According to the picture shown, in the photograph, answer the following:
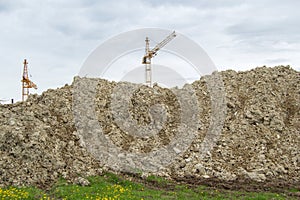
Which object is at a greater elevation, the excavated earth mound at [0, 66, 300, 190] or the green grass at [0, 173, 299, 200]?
the excavated earth mound at [0, 66, 300, 190]

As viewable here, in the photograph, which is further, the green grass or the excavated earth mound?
the excavated earth mound

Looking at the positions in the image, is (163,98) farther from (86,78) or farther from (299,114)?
(299,114)

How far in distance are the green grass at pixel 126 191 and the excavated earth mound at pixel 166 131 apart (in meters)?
0.92

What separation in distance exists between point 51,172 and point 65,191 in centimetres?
301

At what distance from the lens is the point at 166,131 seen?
26688mm

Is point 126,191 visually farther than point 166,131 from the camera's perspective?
No

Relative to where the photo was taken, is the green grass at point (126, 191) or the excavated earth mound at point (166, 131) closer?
the green grass at point (126, 191)

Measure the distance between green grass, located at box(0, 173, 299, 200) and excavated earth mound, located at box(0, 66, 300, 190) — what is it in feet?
3.01

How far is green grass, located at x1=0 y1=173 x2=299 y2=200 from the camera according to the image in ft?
58.1

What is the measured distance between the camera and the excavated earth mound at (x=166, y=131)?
21.9 m

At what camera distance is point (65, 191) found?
61.2ft

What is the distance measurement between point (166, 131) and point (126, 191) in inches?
337

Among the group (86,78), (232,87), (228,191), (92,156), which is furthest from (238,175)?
(86,78)

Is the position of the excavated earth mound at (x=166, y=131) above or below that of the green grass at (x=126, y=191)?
above
